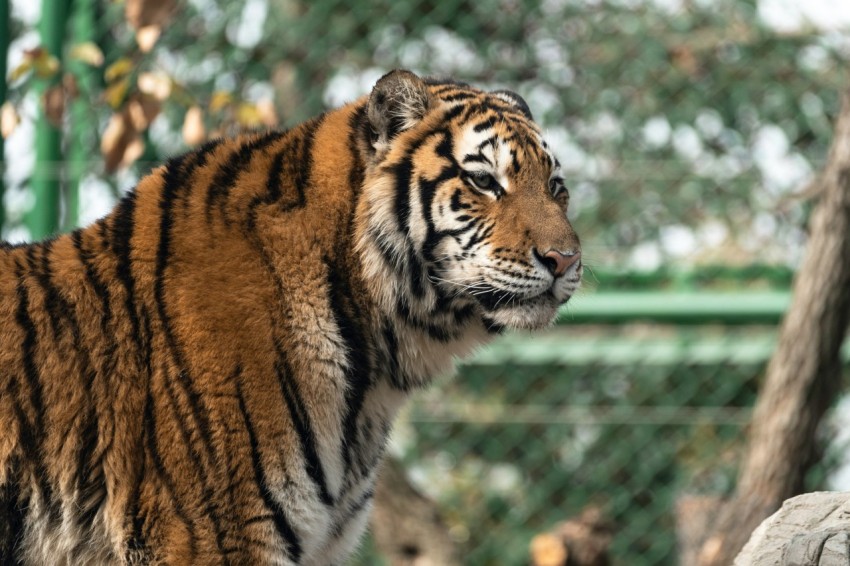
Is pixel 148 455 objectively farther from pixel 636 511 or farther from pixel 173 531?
pixel 636 511

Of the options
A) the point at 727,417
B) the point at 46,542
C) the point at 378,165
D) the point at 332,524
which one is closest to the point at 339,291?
the point at 378,165

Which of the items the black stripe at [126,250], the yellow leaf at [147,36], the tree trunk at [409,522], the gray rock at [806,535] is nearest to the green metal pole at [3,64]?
the yellow leaf at [147,36]

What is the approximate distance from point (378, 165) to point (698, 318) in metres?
2.92

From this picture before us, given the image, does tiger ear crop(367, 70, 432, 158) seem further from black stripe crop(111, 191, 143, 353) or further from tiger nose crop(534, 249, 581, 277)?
black stripe crop(111, 191, 143, 353)

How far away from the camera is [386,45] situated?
6461mm

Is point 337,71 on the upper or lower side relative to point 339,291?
upper

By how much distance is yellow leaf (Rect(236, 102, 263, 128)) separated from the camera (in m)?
4.71

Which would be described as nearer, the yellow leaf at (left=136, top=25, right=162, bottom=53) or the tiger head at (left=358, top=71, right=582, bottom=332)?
the tiger head at (left=358, top=71, right=582, bottom=332)

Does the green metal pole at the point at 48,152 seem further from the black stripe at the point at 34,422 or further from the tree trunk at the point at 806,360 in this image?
the tree trunk at the point at 806,360

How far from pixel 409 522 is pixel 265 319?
2.21 m

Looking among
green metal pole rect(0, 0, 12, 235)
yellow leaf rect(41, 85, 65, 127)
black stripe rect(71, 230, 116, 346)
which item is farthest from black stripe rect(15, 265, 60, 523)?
green metal pole rect(0, 0, 12, 235)

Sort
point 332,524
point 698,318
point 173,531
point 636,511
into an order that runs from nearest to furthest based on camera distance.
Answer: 1. point 173,531
2. point 332,524
3. point 698,318
4. point 636,511

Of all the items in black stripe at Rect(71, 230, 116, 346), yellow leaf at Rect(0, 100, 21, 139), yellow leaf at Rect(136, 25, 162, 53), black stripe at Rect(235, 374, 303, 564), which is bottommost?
black stripe at Rect(235, 374, 303, 564)

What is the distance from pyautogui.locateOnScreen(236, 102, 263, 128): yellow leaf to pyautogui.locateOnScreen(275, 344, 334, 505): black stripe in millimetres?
1941
